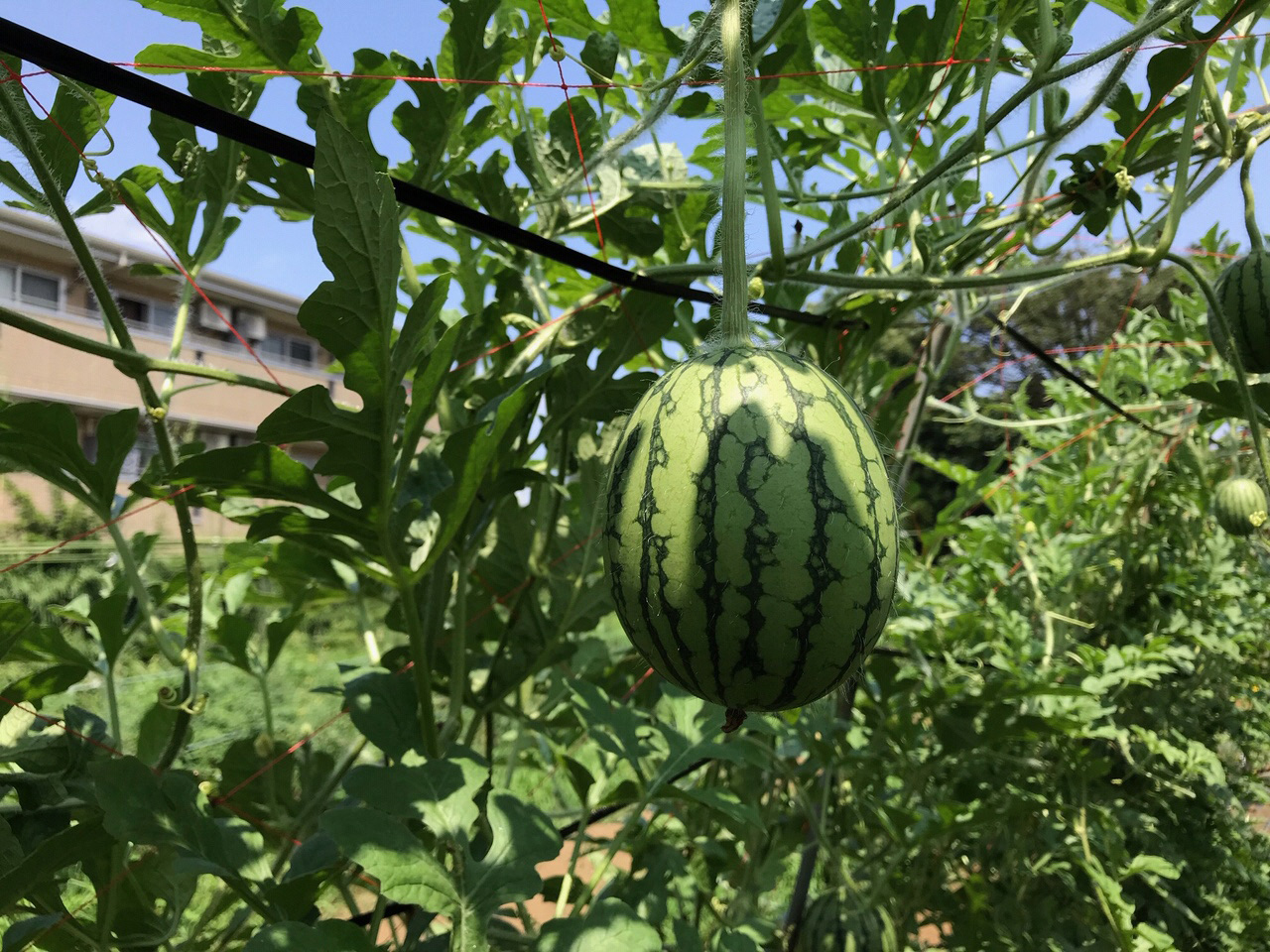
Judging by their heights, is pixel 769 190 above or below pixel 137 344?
above

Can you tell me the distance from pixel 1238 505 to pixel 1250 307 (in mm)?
833

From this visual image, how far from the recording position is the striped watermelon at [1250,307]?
4.61ft

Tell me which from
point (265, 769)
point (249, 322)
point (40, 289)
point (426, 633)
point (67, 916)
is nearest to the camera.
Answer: point (67, 916)

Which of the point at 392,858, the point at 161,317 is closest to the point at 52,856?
the point at 392,858

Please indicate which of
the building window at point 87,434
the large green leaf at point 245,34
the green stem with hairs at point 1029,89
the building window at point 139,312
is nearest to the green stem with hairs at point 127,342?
the large green leaf at point 245,34

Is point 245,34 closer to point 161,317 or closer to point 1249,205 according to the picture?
point 1249,205

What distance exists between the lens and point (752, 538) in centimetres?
75

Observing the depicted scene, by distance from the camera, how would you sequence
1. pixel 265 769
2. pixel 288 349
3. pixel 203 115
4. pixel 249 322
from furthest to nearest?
pixel 288 349, pixel 249 322, pixel 265 769, pixel 203 115

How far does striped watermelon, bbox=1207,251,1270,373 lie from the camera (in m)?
1.41

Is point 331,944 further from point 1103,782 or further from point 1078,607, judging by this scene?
point 1078,607

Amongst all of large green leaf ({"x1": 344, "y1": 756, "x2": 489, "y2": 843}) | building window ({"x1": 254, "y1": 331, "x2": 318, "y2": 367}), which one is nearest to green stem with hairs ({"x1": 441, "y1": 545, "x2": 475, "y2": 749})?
large green leaf ({"x1": 344, "y1": 756, "x2": 489, "y2": 843})

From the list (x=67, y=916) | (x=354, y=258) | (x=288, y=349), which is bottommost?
(x=67, y=916)

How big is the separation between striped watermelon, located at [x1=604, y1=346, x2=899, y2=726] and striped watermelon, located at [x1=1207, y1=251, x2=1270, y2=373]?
0.97 metres

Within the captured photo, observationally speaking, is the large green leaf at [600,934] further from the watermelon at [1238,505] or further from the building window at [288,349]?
the building window at [288,349]
